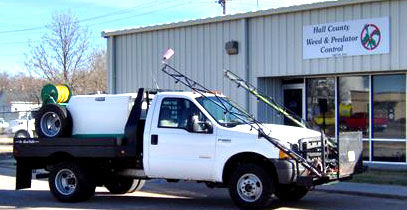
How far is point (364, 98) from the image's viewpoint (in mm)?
17891

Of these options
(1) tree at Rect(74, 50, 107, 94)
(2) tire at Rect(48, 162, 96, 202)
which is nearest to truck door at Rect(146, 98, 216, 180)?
(2) tire at Rect(48, 162, 96, 202)

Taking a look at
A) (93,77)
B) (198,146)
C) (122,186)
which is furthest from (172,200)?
(93,77)

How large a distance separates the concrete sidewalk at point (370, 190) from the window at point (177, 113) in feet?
13.4

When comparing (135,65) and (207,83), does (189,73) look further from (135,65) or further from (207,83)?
(135,65)

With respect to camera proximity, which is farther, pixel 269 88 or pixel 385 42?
pixel 269 88

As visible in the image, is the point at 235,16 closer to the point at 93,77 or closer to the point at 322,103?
the point at 322,103

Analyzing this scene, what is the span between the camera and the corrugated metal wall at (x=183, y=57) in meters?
20.2

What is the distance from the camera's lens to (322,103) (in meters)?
19.0

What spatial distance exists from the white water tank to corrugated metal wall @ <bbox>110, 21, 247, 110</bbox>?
8.51 meters

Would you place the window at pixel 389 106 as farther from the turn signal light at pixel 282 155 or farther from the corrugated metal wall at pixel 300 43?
the turn signal light at pixel 282 155

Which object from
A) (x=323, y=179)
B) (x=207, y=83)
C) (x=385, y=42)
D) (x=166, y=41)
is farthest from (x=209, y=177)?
(x=166, y=41)

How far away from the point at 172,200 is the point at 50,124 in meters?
2.87

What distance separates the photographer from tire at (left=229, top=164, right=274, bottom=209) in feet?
33.4

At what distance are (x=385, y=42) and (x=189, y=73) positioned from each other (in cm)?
711
